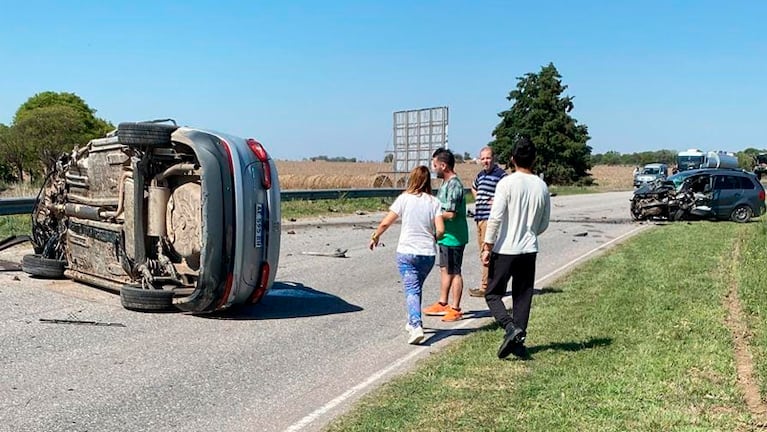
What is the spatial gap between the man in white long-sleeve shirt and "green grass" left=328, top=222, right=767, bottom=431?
37 centimetres

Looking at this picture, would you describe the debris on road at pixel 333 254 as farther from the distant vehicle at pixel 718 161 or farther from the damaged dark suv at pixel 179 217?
the distant vehicle at pixel 718 161

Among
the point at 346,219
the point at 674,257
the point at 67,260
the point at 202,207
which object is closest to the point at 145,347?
the point at 202,207

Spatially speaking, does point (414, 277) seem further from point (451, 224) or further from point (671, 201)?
point (671, 201)

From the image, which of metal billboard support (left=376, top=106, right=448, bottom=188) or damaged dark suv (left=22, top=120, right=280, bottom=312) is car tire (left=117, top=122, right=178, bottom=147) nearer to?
damaged dark suv (left=22, top=120, right=280, bottom=312)

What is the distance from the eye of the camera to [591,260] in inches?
541

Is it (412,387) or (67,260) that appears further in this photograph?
(67,260)

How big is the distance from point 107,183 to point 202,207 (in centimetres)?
190

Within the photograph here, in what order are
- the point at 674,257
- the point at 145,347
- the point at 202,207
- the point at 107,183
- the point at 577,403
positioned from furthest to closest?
the point at 674,257 → the point at 107,183 → the point at 202,207 → the point at 145,347 → the point at 577,403

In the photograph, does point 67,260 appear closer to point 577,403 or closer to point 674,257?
point 577,403

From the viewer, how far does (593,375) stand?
5898 mm

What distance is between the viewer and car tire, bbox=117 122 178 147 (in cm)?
816

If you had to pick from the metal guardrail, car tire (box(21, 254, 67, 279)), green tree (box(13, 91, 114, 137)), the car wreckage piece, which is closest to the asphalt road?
car tire (box(21, 254, 67, 279))

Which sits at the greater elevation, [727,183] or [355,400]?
[727,183]

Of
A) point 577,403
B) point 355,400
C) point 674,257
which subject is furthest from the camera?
point 674,257
